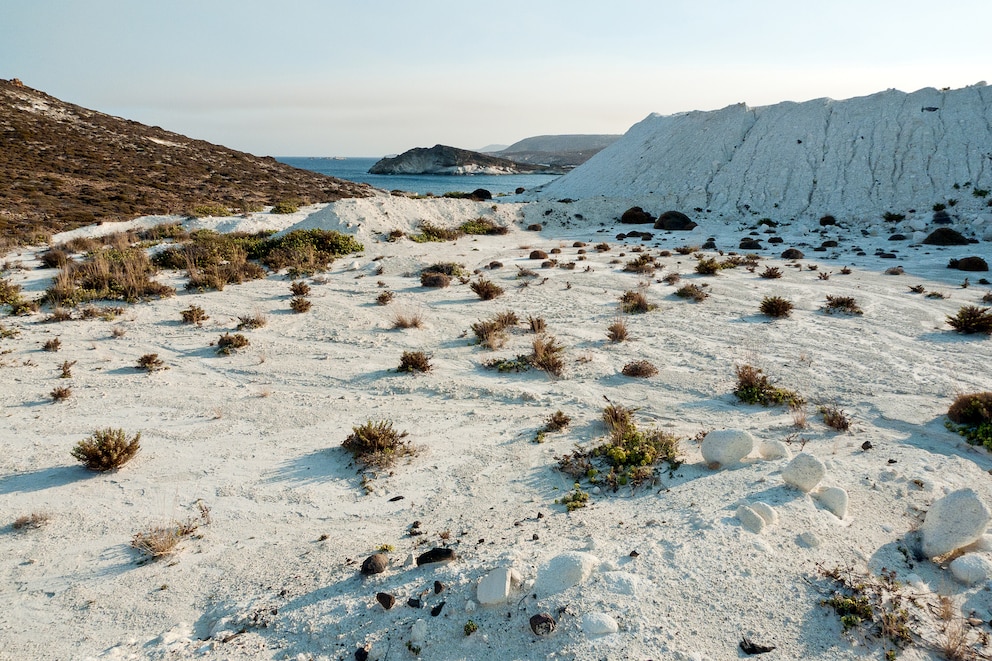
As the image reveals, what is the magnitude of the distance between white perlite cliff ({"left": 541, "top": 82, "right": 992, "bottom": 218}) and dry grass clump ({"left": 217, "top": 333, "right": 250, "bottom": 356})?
26536mm

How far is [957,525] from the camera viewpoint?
381cm

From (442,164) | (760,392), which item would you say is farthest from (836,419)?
(442,164)

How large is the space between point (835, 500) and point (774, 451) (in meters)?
0.90

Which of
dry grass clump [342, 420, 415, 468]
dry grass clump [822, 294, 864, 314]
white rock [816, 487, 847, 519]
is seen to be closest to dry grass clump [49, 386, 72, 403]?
dry grass clump [342, 420, 415, 468]

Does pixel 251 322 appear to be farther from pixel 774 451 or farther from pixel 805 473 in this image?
pixel 805 473

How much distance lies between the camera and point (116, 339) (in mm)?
9227

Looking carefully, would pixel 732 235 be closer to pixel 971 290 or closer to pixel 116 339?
pixel 971 290

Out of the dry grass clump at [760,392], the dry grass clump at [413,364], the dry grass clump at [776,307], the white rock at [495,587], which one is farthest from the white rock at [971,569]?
the dry grass clump at [776,307]

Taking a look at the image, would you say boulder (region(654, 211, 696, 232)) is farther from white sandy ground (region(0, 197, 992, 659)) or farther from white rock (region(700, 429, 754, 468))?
white rock (region(700, 429, 754, 468))

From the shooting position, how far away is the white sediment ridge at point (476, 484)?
3.44 meters

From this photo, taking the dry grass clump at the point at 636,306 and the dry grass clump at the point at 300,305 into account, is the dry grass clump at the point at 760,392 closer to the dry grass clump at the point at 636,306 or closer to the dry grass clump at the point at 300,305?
the dry grass clump at the point at 636,306

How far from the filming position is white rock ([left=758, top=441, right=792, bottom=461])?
523cm

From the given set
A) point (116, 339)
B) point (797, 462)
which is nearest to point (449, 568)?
point (797, 462)

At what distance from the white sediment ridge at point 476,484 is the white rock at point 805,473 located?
4cm
